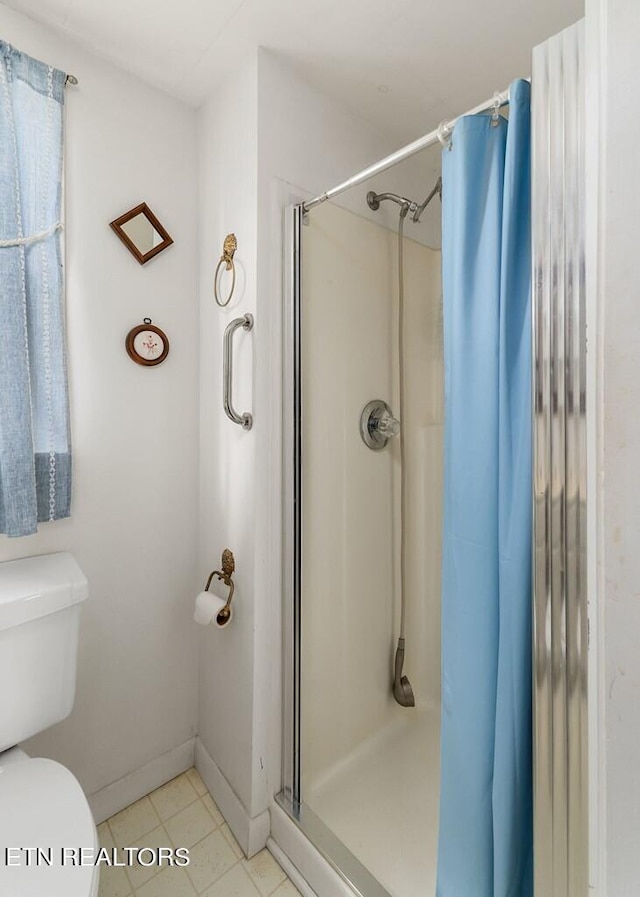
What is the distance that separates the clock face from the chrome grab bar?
0.93ft

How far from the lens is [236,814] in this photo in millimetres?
1311

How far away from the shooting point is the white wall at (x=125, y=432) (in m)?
1.27

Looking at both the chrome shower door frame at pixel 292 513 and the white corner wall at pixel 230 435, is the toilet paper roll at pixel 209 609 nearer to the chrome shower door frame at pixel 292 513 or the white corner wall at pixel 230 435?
the white corner wall at pixel 230 435

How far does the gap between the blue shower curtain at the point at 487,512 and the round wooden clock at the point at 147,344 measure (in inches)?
36.8

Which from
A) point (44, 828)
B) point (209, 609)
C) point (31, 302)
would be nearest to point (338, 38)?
point (31, 302)

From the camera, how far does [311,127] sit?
4.46 feet

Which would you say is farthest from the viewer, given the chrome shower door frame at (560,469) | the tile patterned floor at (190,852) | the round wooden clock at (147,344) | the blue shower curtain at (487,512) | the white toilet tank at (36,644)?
the round wooden clock at (147,344)

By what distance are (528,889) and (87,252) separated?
177cm

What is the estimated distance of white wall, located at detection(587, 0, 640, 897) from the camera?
1.63 feet

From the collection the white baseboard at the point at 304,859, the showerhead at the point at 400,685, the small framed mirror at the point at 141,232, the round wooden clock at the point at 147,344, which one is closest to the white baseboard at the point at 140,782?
the white baseboard at the point at 304,859

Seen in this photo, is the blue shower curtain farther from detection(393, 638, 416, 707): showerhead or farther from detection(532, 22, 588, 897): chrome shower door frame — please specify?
detection(393, 638, 416, 707): showerhead

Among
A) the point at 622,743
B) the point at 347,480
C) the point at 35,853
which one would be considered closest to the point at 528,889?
the point at 622,743

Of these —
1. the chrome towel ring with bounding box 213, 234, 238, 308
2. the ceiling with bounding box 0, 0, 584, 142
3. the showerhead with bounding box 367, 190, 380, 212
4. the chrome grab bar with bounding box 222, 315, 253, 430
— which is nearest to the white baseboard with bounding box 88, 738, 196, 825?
the chrome grab bar with bounding box 222, 315, 253, 430

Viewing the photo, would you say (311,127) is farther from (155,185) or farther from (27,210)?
(27,210)
